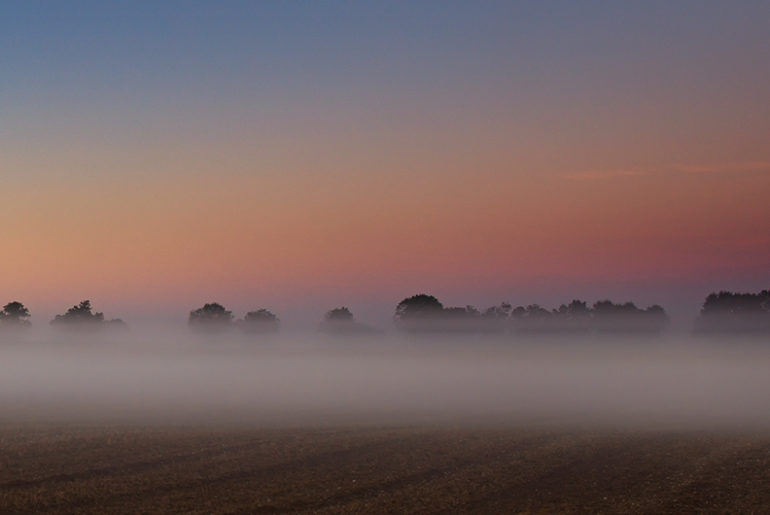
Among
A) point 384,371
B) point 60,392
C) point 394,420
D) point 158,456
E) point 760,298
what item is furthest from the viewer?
point 760,298

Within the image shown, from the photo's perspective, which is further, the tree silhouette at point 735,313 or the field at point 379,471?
the tree silhouette at point 735,313

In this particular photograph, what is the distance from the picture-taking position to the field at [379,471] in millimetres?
29125

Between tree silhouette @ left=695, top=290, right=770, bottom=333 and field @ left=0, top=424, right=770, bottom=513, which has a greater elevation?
tree silhouette @ left=695, top=290, right=770, bottom=333

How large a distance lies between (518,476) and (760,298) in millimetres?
176897

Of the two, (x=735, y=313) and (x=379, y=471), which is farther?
(x=735, y=313)

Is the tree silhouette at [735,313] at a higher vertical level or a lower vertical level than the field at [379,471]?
higher

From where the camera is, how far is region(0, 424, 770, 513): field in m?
29.1

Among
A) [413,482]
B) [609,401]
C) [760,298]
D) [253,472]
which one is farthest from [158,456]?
[760,298]

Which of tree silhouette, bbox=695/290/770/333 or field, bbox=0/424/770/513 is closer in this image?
field, bbox=0/424/770/513

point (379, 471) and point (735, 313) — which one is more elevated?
point (735, 313)

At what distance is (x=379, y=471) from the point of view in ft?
116

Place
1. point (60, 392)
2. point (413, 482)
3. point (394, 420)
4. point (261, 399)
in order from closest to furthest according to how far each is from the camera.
Answer: point (413, 482) → point (394, 420) → point (261, 399) → point (60, 392)

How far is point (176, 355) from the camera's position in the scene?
191 meters

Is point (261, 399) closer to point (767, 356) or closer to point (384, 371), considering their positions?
point (384, 371)
